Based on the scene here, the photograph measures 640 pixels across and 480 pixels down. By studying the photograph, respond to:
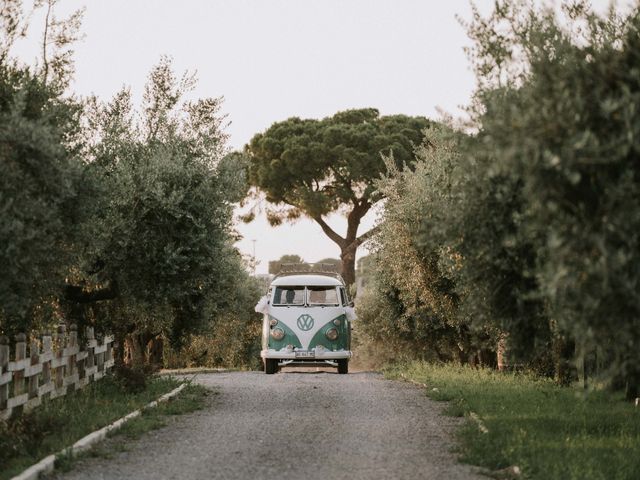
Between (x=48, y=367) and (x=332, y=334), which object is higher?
(x=332, y=334)

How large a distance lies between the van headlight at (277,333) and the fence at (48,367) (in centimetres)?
603

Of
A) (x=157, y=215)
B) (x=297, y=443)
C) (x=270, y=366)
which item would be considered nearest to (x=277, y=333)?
(x=270, y=366)

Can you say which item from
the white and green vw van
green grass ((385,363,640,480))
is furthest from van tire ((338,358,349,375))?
green grass ((385,363,640,480))

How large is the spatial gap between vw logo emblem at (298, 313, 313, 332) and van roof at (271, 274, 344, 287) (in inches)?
39.4

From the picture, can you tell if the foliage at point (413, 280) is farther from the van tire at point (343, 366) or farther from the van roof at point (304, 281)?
the van tire at point (343, 366)

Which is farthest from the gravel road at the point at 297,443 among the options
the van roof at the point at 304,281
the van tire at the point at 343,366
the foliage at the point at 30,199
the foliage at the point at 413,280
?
the van tire at the point at 343,366

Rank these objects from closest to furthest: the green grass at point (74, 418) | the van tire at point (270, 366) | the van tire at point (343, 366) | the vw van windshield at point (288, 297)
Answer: the green grass at point (74, 418) → the vw van windshield at point (288, 297) → the van tire at point (270, 366) → the van tire at point (343, 366)

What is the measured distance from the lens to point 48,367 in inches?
558

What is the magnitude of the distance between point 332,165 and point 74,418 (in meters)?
35.8

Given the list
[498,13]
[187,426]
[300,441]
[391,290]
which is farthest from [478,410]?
[391,290]

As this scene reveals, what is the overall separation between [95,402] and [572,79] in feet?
32.5

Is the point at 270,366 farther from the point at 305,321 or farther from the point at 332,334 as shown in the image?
the point at 332,334

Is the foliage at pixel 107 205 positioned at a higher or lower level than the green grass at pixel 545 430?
higher

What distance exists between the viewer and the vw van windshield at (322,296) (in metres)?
24.9
